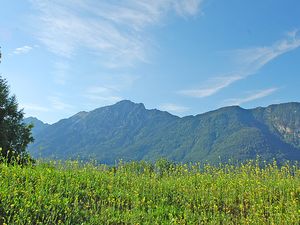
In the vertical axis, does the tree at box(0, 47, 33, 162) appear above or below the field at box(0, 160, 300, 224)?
above

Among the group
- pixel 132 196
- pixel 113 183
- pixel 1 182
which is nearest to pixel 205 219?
pixel 132 196

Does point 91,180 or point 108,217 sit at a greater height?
point 91,180

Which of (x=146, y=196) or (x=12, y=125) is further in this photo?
(x=12, y=125)

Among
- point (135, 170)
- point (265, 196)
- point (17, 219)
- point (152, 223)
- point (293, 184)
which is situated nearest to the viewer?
point (17, 219)

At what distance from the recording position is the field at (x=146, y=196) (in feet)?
32.1

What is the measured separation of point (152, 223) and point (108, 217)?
1.17m

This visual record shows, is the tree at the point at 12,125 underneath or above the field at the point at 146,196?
above

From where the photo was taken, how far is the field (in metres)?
9.79

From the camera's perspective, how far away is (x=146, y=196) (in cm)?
1235

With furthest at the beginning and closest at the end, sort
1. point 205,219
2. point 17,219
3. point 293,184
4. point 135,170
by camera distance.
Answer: point 135,170 < point 293,184 < point 205,219 < point 17,219

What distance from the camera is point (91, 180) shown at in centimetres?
1271

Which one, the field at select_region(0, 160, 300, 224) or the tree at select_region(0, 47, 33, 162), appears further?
the tree at select_region(0, 47, 33, 162)

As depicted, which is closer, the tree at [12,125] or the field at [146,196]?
the field at [146,196]

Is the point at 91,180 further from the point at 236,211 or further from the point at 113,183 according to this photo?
the point at 236,211
